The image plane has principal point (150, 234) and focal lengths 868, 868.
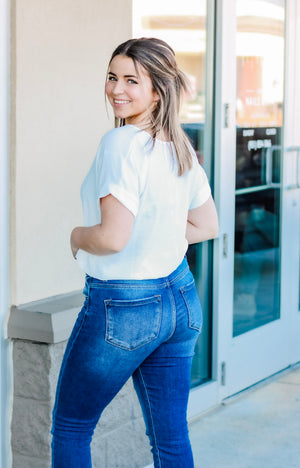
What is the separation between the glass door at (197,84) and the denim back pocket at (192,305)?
69.4 inches

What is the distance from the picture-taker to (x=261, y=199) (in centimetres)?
486

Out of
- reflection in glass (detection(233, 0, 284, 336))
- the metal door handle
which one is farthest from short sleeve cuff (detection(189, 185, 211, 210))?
the metal door handle

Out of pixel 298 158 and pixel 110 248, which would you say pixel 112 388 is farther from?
pixel 298 158

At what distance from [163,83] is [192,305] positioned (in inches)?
23.7

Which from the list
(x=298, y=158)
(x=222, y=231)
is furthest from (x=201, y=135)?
(x=298, y=158)

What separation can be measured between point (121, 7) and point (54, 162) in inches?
28.6

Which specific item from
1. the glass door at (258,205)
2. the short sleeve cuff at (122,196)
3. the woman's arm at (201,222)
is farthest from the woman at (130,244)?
the glass door at (258,205)

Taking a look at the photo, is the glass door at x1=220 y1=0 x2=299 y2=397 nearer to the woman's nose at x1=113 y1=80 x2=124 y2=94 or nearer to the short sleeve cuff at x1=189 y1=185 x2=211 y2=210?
the short sleeve cuff at x1=189 y1=185 x2=211 y2=210

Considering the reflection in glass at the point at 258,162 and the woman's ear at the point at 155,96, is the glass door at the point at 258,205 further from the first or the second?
the woman's ear at the point at 155,96

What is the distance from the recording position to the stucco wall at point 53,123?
2988 millimetres

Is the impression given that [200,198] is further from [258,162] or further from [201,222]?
[258,162]

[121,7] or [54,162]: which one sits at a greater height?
[121,7]

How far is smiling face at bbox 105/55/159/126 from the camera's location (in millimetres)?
2258

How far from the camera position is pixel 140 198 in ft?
7.22
